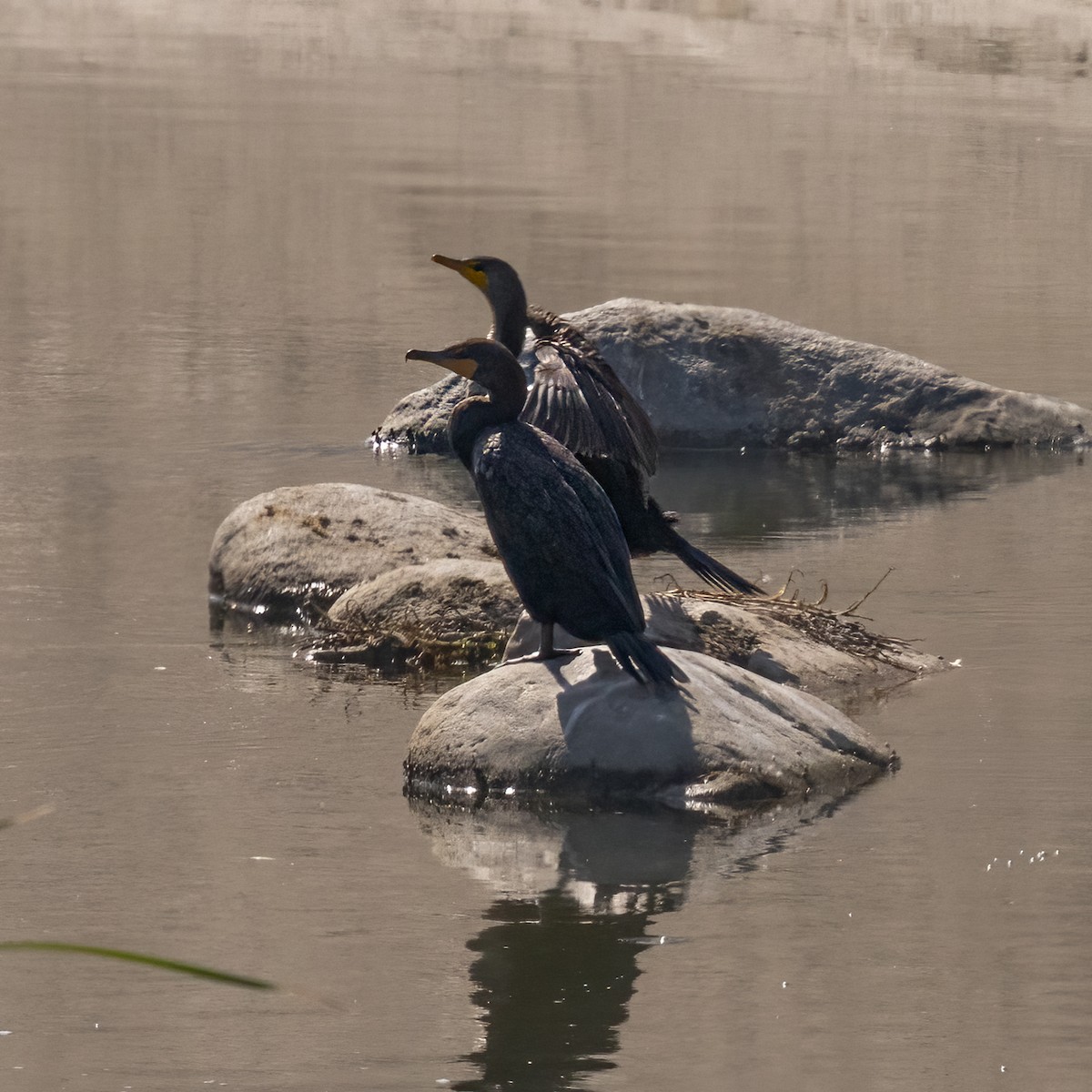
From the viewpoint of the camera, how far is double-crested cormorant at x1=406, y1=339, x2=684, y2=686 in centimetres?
780

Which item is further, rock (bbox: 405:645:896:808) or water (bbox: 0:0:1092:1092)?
rock (bbox: 405:645:896:808)

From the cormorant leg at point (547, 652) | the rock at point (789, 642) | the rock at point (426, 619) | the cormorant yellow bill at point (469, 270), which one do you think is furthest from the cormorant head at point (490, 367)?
the rock at point (426, 619)

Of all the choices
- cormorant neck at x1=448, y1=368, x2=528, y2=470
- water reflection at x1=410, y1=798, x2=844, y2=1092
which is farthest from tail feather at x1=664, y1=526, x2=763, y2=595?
water reflection at x1=410, y1=798, x2=844, y2=1092

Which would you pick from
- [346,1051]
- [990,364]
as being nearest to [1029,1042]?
[346,1051]

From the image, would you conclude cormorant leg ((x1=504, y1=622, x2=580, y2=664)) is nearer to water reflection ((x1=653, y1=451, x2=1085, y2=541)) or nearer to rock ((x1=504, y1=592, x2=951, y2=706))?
rock ((x1=504, y1=592, x2=951, y2=706))

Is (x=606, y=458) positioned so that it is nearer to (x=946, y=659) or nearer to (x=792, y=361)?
(x=946, y=659)

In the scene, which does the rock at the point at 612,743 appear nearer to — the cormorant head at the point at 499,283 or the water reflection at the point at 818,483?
the cormorant head at the point at 499,283

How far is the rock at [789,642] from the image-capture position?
909 centimetres

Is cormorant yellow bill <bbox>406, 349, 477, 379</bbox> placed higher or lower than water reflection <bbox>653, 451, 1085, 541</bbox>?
higher

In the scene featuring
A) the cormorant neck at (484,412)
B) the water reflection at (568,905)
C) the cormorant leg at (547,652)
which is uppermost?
the cormorant neck at (484,412)

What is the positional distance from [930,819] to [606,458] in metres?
2.07

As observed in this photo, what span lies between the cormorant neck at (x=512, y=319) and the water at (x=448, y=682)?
5.05 ft

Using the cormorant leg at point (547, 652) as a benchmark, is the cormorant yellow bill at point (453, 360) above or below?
above

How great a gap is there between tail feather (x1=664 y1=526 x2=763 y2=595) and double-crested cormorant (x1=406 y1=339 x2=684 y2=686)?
1174mm
